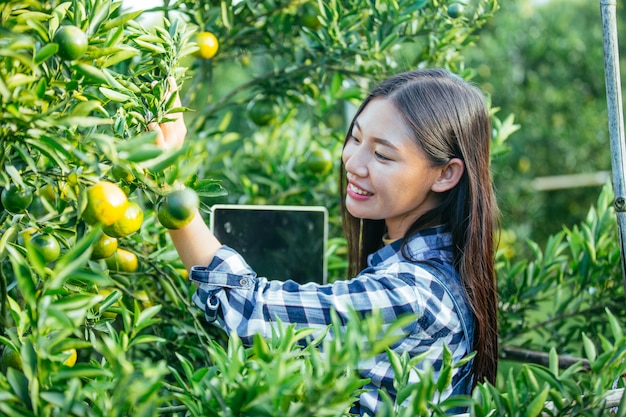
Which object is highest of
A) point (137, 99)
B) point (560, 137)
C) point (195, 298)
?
point (137, 99)

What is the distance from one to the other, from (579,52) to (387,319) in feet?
13.8

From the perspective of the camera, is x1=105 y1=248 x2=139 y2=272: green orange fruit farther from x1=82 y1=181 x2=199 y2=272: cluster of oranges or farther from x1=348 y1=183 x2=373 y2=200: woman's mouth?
x1=348 y1=183 x2=373 y2=200: woman's mouth

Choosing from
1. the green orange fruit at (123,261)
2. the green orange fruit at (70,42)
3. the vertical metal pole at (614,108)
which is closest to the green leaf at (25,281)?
the green orange fruit at (70,42)

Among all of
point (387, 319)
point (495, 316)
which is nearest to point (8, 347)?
point (387, 319)

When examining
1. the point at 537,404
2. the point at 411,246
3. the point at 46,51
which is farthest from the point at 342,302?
the point at 46,51

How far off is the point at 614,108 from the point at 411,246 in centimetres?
39

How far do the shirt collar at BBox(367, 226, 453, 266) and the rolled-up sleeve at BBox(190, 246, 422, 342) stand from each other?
0.14 meters

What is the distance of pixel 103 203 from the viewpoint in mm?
803

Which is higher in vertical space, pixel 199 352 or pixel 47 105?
pixel 47 105

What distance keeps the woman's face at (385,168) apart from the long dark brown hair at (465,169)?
21 mm

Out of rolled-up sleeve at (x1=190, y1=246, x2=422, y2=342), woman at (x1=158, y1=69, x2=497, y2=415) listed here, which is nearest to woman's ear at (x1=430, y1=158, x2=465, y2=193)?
woman at (x1=158, y1=69, x2=497, y2=415)

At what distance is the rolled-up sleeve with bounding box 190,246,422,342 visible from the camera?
3.36 ft

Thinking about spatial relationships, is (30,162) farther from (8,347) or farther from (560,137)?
(560,137)

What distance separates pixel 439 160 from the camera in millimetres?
1212
